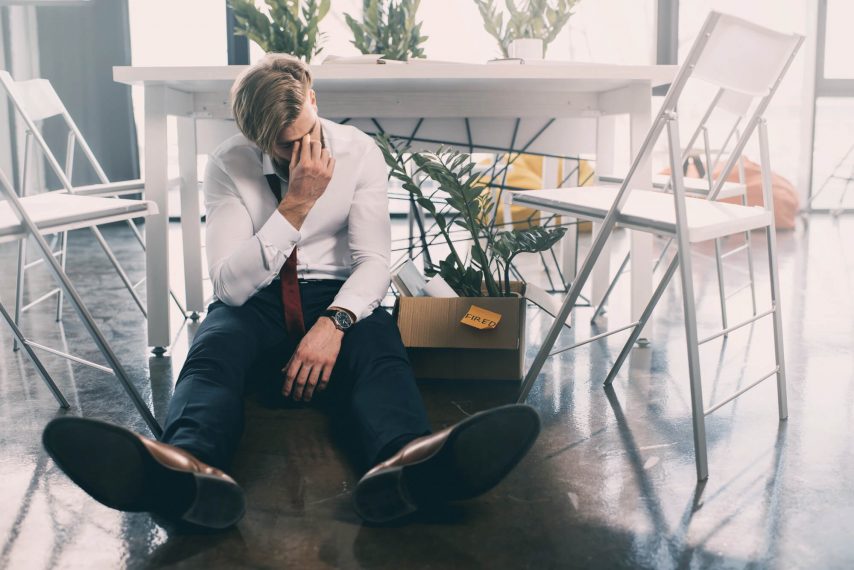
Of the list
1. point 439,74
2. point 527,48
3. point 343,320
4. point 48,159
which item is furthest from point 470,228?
point 48,159

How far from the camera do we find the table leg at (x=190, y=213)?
9.15 ft

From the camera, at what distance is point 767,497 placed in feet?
5.13

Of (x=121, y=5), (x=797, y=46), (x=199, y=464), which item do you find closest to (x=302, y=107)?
(x=199, y=464)

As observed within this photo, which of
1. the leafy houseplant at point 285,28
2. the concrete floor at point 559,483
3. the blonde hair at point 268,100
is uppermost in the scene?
the leafy houseplant at point 285,28

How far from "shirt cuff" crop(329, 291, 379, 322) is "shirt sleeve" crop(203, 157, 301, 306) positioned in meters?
0.16

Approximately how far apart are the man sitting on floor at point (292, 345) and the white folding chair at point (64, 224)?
0.69ft

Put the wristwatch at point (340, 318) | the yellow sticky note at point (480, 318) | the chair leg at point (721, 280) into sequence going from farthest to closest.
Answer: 1. the chair leg at point (721, 280)
2. the yellow sticky note at point (480, 318)
3. the wristwatch at point (340, 318)

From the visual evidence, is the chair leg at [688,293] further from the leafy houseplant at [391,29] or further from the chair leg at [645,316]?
the leafy houseplant at [391,29]

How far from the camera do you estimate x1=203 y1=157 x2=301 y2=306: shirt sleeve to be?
6.13 feet

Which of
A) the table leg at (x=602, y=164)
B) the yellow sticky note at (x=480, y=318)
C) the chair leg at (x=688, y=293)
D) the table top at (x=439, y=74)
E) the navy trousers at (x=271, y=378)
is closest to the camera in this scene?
the navy trousers at (x=271, y=378)

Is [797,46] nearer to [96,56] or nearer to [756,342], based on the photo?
[756,342]

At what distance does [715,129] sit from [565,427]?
16.5ft

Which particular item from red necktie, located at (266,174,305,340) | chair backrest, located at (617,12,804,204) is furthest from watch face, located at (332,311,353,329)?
chair backrest, located at (617,12,804,204)

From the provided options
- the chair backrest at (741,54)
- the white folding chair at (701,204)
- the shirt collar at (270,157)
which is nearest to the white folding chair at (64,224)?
the shirt collar at (270,157)
